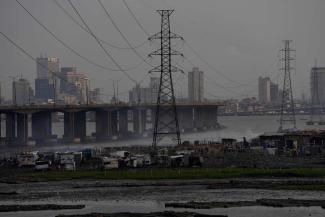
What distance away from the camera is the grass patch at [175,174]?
5406cm

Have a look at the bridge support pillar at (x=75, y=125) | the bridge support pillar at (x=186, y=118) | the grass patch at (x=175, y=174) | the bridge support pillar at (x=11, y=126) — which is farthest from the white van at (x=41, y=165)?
the bridge support pillar at (x=186, y=118)

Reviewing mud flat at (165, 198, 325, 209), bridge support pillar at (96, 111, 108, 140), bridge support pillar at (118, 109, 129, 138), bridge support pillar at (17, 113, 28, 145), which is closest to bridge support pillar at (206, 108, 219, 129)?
bridge support pillar at (118, 109, 129, 138)

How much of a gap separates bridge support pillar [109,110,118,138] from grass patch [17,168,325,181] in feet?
293

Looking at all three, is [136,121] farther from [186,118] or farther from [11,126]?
[11,126]

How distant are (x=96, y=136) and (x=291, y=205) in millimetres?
110075

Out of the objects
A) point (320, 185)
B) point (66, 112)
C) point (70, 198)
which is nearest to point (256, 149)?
point (320, 185)

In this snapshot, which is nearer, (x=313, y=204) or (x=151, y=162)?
(x=313, y=204)

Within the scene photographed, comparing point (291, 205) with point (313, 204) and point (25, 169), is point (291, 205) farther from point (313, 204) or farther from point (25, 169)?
point (25, 169)

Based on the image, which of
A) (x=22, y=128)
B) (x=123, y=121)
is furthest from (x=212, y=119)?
(x=22, y=128)

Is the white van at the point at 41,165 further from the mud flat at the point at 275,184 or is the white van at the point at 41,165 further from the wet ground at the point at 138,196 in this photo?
the mud flat at the point at 275,184

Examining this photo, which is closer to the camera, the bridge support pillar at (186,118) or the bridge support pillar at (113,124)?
the bridge support pillar at (113,124)

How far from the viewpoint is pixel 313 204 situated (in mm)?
38500

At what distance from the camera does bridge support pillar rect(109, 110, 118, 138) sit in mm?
151425

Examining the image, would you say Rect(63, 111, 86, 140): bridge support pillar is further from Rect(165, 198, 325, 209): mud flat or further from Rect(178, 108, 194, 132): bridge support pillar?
Rect(165, 198, 325, 209): mud flat
